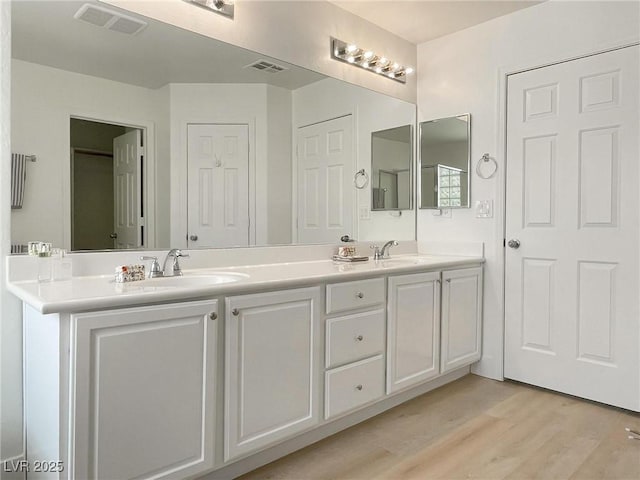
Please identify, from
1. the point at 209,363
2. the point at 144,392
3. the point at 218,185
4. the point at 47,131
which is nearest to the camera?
the point at 144,392

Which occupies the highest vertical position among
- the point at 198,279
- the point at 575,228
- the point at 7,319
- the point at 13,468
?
the point at 575,228

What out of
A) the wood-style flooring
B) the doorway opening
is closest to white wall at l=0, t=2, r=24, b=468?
the doorway opening

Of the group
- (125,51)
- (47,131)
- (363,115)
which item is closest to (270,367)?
(47,131)

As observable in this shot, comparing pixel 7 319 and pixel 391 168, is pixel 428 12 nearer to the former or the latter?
pixel 391 168

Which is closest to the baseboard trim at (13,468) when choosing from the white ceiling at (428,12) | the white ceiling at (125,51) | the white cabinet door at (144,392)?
the white cabinet door at (144,392)

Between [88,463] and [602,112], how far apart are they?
2860 millimetres

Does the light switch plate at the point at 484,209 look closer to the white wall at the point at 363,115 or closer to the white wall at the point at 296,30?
the white wall at the point at 363,115

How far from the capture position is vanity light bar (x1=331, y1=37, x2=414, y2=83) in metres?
2.73

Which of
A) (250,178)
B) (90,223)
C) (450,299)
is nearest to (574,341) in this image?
(450,299)

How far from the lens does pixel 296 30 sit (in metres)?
2.50

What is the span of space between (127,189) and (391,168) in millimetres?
1832

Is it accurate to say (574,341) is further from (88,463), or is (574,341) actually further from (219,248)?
(88,463)

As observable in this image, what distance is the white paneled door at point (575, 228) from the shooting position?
2.37 metres

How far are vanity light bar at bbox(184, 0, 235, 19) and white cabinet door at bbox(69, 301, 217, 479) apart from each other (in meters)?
1.44
